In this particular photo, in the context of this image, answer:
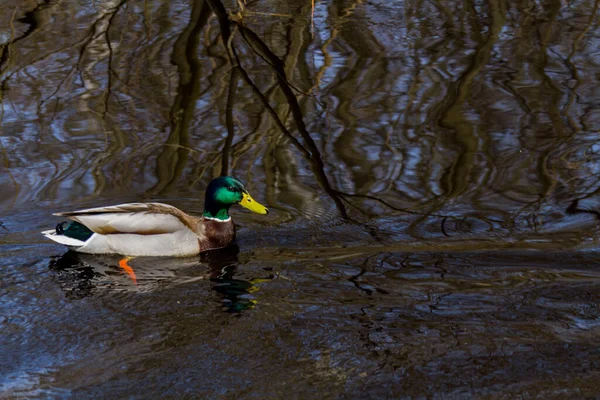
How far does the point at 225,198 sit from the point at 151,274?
2.78ft

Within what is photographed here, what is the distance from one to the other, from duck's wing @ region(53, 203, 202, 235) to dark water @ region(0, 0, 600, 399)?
0.81 ft

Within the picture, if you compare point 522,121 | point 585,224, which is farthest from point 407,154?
point 585,224

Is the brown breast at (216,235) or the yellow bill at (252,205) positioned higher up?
the yellow bill at (252,205)

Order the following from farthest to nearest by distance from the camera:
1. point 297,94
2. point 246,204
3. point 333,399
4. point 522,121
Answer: point 297,94, point 522,121, point 246,204, point 333,399

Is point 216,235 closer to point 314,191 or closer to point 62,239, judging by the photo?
point 314,191

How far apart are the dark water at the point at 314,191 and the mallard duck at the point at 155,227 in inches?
5.4

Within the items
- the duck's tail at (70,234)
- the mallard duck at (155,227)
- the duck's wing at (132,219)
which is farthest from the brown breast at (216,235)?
the duck's tail at (70,234)

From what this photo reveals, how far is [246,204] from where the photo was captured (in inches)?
269

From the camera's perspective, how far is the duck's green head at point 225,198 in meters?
6.81

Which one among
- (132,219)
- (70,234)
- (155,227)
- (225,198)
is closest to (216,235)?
(225,198)

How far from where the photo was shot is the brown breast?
6.77m

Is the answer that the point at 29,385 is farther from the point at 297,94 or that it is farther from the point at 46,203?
the point at 297,94

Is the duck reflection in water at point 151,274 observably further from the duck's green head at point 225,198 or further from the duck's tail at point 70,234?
the duck's green head at point 225,198

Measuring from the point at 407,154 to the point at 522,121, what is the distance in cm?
126
